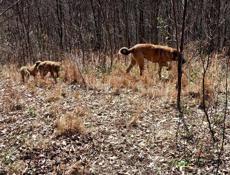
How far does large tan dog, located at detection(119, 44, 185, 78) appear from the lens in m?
10.7

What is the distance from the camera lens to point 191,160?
19.0 feet

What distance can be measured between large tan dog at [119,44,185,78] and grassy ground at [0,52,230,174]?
2.45 ft

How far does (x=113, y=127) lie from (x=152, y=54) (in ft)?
15.2

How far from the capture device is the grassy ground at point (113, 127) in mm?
5781

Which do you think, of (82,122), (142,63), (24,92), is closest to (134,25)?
(142,63)

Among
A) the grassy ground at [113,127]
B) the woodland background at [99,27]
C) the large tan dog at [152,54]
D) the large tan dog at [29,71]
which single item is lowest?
the grassy ground at [113,127]

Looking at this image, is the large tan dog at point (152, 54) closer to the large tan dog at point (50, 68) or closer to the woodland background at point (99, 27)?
the woodland background at point (99, 27)

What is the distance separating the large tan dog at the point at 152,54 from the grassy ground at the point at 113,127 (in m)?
0.75

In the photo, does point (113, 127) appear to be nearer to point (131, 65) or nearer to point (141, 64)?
point (141, 64)

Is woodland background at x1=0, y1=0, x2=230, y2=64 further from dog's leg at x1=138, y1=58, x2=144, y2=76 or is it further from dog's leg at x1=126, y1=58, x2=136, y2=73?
dog's leg at x1=138, y1=58, x2=144, y2=76


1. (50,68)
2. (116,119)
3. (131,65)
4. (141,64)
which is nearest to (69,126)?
(116,119)

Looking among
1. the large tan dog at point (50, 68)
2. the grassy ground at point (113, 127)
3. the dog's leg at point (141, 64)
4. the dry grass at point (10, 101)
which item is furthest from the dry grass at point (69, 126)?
the dog's leg at point (141, 64)

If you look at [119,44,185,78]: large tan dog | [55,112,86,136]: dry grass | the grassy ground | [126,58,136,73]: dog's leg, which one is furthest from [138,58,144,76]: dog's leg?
[55,112,86,136]: dry grass

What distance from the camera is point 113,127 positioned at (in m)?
6.97
